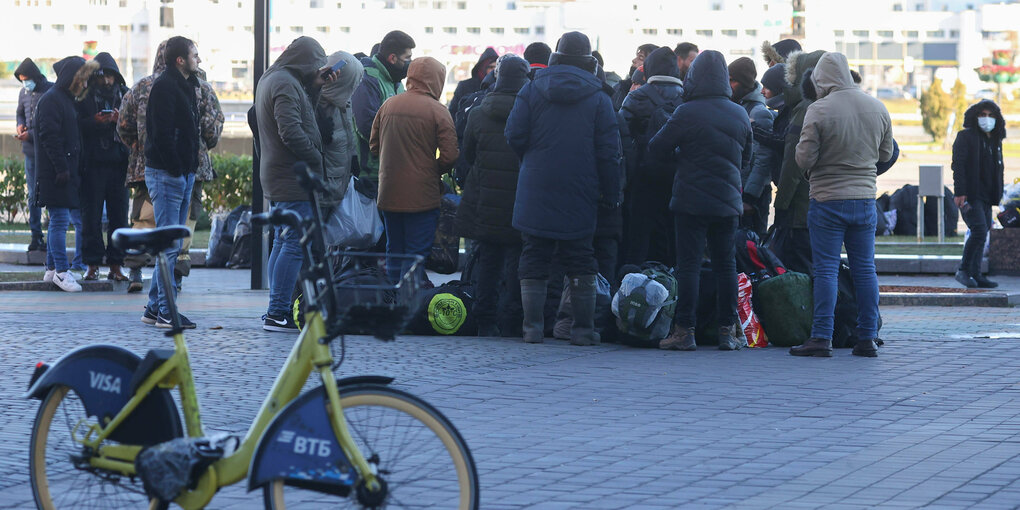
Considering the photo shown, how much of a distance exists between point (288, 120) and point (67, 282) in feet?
14.7

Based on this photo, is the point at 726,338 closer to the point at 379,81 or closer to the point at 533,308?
the point at 533,308

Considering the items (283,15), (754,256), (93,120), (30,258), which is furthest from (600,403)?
(283,15)

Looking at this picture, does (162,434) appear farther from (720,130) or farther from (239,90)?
(239,90)

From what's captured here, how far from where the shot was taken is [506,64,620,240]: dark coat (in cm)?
926

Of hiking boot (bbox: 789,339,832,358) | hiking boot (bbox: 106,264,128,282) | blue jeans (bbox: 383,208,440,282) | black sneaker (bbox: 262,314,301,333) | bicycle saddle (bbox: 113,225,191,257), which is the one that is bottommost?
hiking boot (bbox: 789,339,832,358)

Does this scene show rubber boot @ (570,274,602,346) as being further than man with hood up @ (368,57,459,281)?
No

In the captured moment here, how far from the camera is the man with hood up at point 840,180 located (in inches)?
354

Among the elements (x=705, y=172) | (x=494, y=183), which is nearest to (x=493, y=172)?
(x=494, y=183)

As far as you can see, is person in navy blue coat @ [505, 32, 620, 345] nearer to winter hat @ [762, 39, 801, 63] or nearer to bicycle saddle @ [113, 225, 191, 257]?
winter hat @ [762, 39, 801, 63]

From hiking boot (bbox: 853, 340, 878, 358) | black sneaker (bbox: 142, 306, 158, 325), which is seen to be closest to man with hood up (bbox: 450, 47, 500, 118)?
black sneaker (bbox: 142, 306, 158, 325)

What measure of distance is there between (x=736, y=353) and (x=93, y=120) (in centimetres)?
607

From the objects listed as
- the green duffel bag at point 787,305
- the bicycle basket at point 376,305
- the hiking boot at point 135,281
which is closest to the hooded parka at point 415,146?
the green duffel bag at point 787,305

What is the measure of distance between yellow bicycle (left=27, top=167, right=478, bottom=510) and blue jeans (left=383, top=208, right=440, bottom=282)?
547cm

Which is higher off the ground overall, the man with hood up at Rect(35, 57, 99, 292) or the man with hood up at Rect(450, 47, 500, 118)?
the man with hood up at Rect(450, 47, 500, 118)
